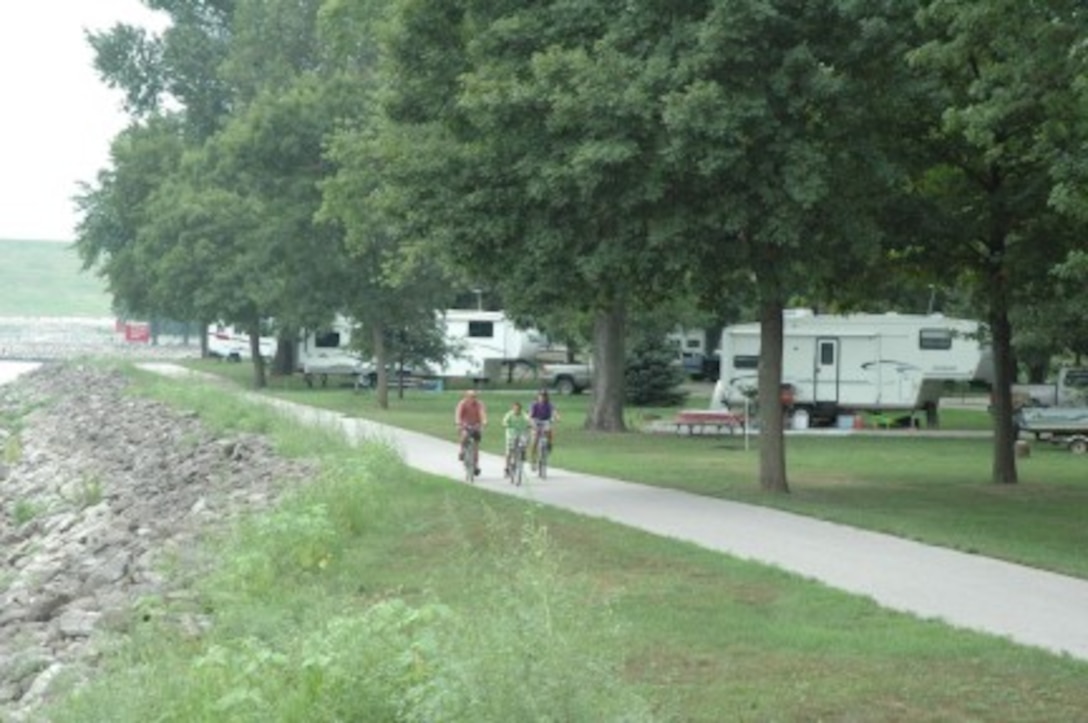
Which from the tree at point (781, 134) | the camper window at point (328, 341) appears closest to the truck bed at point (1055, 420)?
the tree at point (781, 134)

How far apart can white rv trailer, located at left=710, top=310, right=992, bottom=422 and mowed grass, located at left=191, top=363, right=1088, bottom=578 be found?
1715 millimetres

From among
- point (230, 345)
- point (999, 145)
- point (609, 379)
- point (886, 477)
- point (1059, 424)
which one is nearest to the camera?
point (999, 145)

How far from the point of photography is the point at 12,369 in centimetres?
9894

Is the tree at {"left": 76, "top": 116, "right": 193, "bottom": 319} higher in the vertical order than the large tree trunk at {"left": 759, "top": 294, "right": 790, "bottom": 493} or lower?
higher

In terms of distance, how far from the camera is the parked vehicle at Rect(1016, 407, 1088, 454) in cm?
4012

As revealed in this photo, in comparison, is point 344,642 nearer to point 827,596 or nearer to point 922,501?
point 827,596

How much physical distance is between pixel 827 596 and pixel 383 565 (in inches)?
164

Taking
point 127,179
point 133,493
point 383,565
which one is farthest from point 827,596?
point 127,179

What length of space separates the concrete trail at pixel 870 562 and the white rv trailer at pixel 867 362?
20.6 meters

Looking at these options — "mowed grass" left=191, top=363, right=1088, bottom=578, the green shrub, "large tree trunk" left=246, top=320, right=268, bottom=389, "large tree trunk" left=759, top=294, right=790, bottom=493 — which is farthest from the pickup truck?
"large tree trunk" left=759, top=294, right=790, bottom=493

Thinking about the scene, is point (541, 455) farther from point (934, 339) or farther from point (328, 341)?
point (328, 341)

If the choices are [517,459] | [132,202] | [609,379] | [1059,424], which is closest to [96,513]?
[517,459]

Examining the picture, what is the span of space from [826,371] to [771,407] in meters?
21.3

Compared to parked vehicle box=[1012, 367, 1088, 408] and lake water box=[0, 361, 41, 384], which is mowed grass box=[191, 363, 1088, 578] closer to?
parked vehicle box=[1012, 367, 1088, 408]
